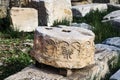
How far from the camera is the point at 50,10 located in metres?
9.53

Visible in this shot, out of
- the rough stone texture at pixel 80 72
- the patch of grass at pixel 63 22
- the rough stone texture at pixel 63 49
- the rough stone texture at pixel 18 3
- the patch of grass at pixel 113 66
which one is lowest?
the patch of grass at pixel 113 66

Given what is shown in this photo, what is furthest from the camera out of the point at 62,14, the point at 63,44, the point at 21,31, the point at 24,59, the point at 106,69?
the point at 62,14

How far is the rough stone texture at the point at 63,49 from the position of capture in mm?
5480

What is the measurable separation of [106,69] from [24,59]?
1.57m

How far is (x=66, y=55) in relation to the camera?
548 cm

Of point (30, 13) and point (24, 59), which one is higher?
point (30, 13)

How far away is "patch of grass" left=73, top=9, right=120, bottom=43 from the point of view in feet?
29.1

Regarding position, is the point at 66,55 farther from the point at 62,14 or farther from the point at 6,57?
the point at 62,14

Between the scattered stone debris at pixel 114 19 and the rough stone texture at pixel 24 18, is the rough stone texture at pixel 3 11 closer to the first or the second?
the rough stone texture at pixel 24 18

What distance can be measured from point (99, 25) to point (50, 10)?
130cm

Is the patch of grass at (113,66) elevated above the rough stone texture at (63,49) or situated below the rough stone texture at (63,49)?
below

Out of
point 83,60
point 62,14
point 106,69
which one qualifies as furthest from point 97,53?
point 62,14

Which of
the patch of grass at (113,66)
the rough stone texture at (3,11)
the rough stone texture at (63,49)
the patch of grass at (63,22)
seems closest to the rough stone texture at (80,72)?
the patch of grass at (113,66)

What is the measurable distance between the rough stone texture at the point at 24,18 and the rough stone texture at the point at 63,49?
333 centimetres
